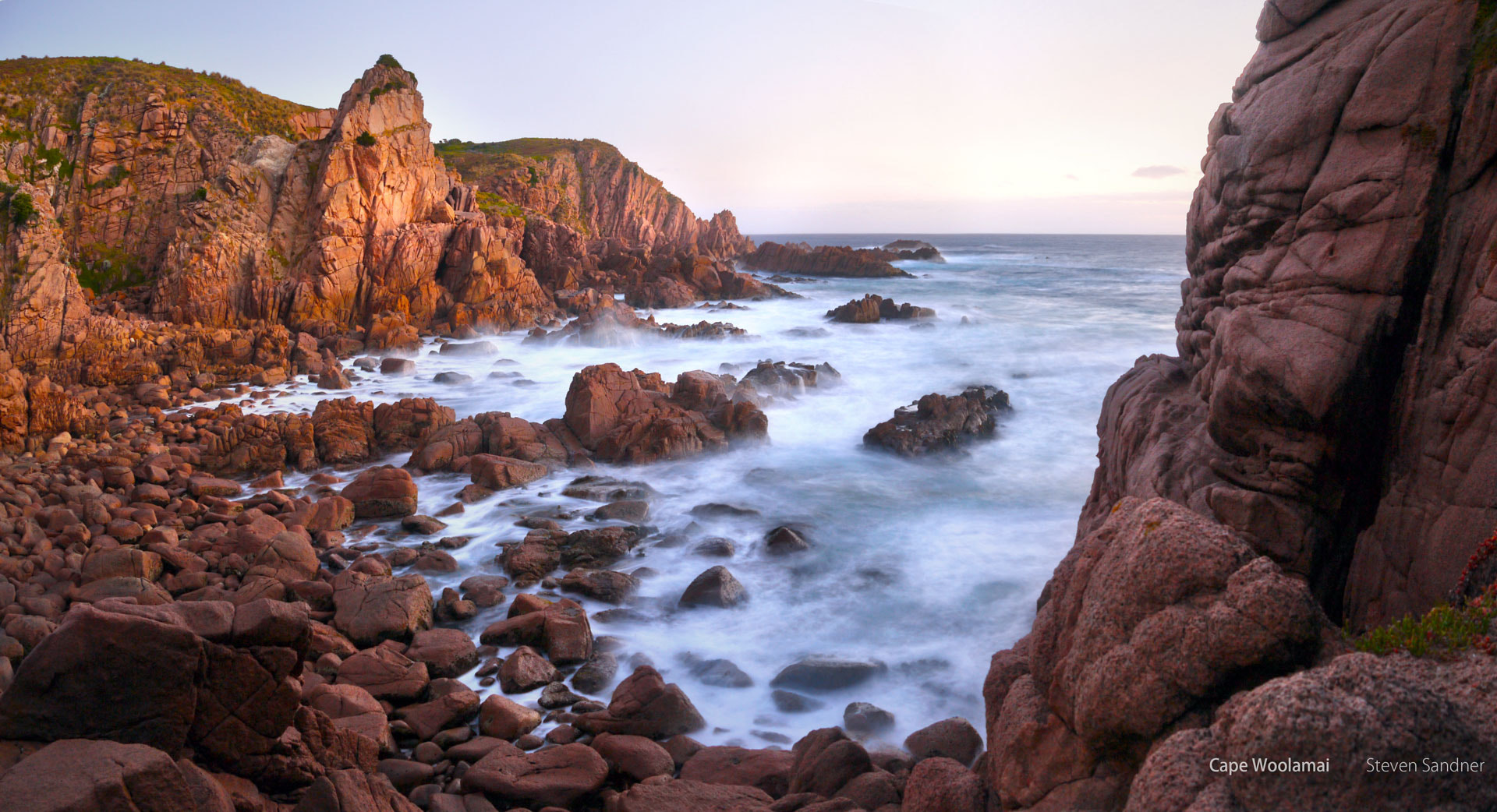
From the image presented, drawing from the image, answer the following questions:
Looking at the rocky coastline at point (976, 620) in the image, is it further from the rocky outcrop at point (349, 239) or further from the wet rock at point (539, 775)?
the rocky outcrop at point (349, 239)

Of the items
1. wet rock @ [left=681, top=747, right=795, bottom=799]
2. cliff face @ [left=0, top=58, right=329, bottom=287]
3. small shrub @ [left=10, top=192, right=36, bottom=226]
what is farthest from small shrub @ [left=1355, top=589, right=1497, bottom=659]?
cliff face @ [left=0, top=58, right=329, bottom=287]

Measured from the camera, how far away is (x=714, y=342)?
33.1m

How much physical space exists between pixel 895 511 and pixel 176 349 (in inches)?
826

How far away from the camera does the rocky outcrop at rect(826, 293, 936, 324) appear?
38094mm

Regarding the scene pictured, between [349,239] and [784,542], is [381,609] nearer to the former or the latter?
[784,542]

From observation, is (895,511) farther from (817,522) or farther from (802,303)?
(802,303)

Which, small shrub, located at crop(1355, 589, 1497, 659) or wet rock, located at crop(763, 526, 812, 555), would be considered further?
wet rock, located at crop(763, 526, 812, 555)

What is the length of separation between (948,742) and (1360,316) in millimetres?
5290

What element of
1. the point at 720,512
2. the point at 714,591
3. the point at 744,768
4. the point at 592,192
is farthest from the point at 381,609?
the point at 592,192

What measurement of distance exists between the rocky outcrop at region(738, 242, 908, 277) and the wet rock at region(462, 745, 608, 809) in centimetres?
6468

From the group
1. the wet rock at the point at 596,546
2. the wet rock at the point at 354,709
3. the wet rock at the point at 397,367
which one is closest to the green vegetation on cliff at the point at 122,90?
the wet rock at the point at 397,367

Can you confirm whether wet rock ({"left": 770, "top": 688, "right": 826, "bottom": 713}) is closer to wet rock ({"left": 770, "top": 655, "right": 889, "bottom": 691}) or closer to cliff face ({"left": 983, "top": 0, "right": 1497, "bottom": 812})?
wet rock ({"left": 770, "top": 655, "right": 889, "bottom": 691})

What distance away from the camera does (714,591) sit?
1135 cm

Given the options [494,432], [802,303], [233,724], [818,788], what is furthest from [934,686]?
[802,303]
